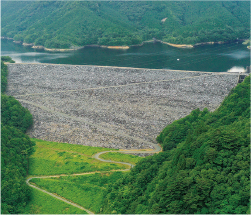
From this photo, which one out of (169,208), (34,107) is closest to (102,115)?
(34,107)

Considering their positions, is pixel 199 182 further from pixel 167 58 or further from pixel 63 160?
pixel 167 58

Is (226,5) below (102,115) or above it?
above

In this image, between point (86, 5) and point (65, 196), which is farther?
point (86, 5)

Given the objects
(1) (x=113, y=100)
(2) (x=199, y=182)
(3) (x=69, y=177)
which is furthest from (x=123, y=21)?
(2) (x=199, y=182)

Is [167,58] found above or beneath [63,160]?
above

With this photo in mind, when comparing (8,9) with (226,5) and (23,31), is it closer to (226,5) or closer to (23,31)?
(23,31)

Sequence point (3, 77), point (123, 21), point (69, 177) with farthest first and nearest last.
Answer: point (123, 21) < point (3, 77) < point (69, 177)
